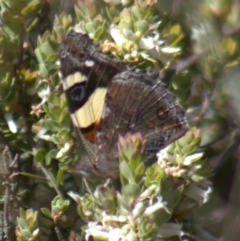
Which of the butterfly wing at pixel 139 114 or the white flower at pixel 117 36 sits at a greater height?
the white flower at pixel 117 36

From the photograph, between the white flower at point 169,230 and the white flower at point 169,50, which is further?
the white flower at point 169,50

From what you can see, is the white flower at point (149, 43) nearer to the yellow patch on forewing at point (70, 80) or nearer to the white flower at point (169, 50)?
the white flower at point (169, 50)

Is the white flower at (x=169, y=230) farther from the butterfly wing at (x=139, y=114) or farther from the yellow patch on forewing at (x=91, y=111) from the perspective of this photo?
the yellow patch on forewing at (x=91, y=111)

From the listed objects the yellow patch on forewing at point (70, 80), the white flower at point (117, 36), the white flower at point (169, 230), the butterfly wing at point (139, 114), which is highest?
the white flower at point (117, 36)

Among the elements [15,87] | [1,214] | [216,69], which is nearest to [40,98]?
[15,87]

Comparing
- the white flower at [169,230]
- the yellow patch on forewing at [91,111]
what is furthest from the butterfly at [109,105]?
the white flower at [169,230]

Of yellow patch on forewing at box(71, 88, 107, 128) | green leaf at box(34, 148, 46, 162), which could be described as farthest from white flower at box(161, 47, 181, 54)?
green leaf at box(34, 148, 46, 162)

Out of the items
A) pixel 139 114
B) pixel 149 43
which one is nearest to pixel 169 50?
pixel 149 43

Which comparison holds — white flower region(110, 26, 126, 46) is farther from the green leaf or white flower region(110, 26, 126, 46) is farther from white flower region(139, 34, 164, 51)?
the green leaf
